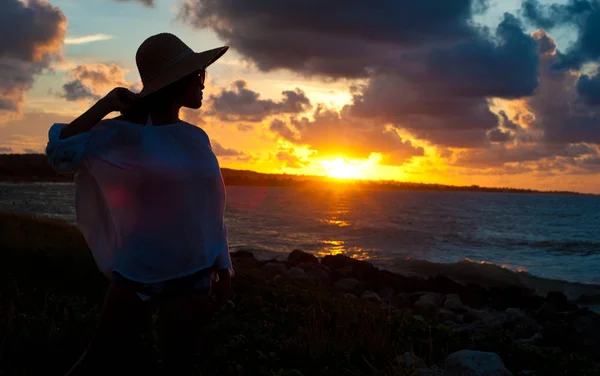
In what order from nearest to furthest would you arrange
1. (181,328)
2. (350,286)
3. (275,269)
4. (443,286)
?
1. (181,328)
2. (350,286)
3. (275,269)
4. (443,286)

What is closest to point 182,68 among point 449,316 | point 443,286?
point 449,316

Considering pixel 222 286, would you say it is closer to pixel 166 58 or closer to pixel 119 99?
pixel 119 99

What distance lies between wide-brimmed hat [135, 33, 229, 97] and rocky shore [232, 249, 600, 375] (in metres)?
3.33

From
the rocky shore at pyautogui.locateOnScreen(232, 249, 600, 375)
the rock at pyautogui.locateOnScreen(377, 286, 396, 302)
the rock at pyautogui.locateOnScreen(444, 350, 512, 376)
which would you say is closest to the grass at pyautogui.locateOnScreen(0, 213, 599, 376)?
the rock at pyautogui.locateOnScreen(444, 350, 512, 376)

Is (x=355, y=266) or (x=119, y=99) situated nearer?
(x=119, y=99)

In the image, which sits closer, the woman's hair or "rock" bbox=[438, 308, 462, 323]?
the woman's hair

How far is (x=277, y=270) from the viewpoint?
17828mm

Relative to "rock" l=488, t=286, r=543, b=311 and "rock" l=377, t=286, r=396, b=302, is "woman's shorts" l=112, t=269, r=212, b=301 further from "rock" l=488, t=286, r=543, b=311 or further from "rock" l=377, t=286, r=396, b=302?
"rock" l=488, t=286, r=543, b=311

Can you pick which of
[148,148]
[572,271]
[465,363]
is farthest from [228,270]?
[572,271]

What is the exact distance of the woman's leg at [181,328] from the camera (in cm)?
293

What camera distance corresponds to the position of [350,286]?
16.8 meters

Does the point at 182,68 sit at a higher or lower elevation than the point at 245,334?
higher

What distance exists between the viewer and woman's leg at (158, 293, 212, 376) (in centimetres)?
293

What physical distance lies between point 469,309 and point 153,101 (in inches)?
502
